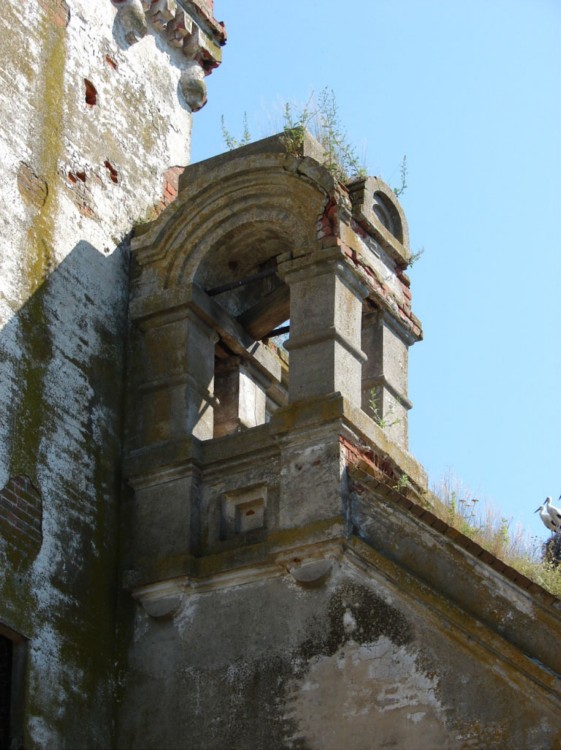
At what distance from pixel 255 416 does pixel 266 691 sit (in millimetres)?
2833

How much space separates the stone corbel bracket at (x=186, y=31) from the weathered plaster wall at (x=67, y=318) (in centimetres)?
14

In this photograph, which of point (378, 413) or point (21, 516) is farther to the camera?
point (378, 413)

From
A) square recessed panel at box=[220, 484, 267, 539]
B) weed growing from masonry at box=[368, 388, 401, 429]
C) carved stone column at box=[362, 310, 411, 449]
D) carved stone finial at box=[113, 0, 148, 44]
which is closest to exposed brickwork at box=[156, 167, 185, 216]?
carved stone finial at box=[113, 0, 148, 44]

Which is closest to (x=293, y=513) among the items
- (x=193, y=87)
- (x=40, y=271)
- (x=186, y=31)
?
(x=40, y=271)

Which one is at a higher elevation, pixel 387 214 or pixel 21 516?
pixel 387 214

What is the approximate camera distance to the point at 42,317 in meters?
12.4

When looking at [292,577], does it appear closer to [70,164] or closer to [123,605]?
[123,605]

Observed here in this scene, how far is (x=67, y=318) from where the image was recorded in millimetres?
12648

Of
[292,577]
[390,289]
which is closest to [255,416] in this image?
[390,289]

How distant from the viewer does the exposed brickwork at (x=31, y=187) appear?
12.6 m

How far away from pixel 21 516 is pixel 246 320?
116 inches

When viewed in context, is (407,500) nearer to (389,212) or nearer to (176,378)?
(176,378)

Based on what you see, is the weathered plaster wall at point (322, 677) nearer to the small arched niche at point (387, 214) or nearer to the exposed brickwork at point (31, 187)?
the exposed brickwork at point (31, 187)

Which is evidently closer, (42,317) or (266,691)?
(266,691)
